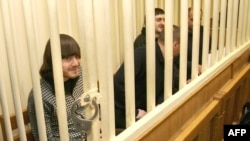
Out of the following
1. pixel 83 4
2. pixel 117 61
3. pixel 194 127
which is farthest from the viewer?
pixel 117 61

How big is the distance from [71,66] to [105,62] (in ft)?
1.46

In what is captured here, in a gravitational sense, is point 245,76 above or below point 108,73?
below

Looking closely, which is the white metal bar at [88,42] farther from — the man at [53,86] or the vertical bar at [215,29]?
the vertical bar at [215,29]

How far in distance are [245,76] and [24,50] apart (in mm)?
1619

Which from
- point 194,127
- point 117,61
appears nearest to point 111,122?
point 194,127

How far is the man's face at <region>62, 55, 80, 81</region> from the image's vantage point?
1222 mm

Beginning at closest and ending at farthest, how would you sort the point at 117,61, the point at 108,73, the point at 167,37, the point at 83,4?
the point at 83,4
the point at 108,73
the point at 167,37
the point at 117,61

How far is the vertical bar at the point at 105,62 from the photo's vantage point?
0.80m

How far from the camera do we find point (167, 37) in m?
1.16

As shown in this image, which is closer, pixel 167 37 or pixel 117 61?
pixel 167 37

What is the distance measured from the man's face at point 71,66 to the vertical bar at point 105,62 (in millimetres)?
403

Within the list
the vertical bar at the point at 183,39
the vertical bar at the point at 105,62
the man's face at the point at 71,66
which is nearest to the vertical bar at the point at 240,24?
the vertical bar at the point at 183,39

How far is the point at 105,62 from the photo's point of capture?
0.84 meters

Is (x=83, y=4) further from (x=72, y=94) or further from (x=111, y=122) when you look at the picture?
(x=72, y=94)
